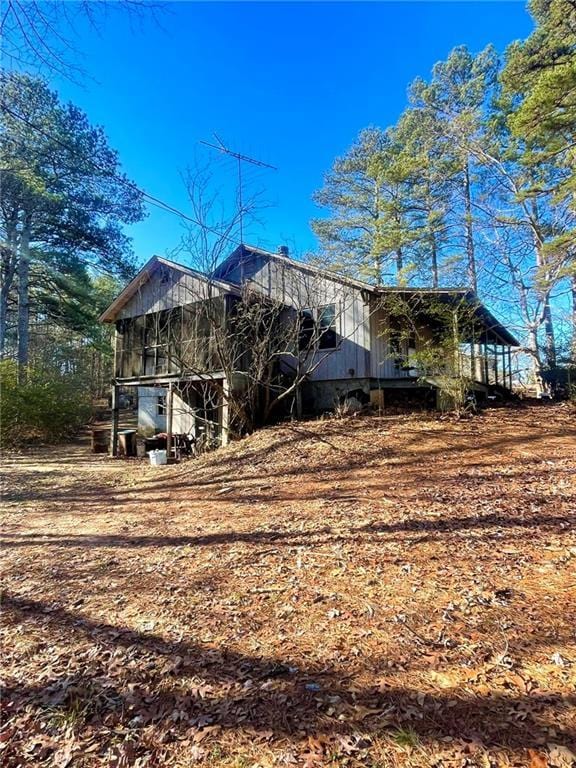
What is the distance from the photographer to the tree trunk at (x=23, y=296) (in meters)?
16.5

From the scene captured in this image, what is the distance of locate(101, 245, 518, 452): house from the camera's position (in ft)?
35.3

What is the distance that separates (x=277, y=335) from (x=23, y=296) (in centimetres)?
1321

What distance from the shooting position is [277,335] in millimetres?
11375

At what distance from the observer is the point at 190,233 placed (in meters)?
10.3

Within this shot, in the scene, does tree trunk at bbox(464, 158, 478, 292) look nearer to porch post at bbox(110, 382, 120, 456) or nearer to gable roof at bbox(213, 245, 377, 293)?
gable roof at bbox(213, 245, 377, 293)

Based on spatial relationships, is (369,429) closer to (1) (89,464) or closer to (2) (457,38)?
(1) (89,464)

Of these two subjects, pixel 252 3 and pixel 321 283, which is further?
pixel 321 283

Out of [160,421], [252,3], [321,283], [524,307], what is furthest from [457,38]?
[160,421]

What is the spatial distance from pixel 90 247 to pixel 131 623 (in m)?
18.3

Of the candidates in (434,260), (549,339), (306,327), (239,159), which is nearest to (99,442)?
(306,327)

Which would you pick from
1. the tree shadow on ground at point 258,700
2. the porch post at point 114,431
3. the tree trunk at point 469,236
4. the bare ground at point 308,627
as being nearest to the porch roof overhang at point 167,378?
the porch post at point 114,431

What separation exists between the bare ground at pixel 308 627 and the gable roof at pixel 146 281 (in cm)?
701

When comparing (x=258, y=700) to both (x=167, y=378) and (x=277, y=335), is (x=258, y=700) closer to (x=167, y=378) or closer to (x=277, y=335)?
(x=277, y=335)

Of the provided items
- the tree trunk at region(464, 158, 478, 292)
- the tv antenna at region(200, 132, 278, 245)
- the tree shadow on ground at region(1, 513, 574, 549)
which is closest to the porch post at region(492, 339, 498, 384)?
the tree trunk at region(464, 158, 478, 292)
